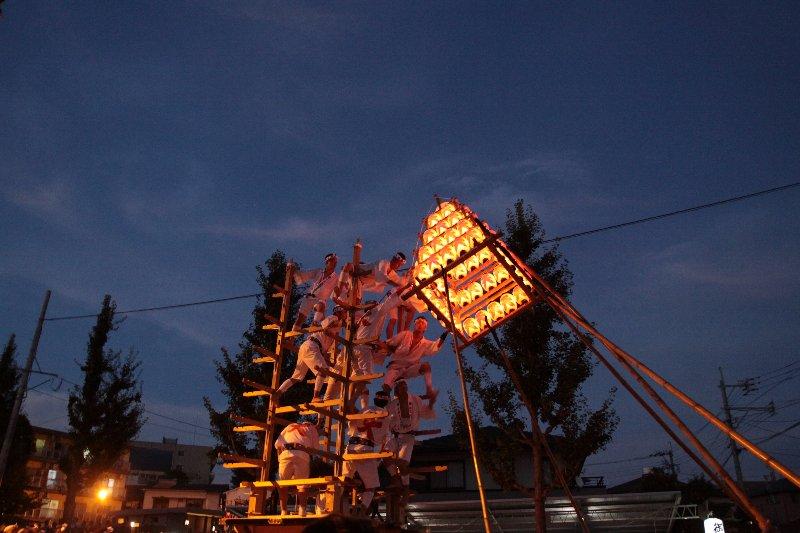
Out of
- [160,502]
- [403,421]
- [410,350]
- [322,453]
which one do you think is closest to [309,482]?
[322,453]

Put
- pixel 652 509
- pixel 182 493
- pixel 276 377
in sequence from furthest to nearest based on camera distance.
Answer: pixel 182 493 → pixel 652 509 → pixel 276 377

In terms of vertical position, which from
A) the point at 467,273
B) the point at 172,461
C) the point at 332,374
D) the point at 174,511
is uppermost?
the point at 172,461

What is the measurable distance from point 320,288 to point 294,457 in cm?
324

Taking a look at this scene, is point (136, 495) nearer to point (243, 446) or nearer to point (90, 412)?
point (90, 412)

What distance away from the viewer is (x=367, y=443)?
10.1 metres

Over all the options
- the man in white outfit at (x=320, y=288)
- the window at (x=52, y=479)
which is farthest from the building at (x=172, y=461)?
the man in white outfit at (x=320, y=288)

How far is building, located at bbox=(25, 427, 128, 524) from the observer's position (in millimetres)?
44125

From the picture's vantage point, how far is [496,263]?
9.55m

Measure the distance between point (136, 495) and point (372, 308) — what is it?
154 ft

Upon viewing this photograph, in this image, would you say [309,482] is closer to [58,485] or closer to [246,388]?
[246,388]

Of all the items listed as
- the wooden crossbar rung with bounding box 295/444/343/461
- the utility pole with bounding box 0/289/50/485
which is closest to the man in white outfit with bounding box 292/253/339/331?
the wooden crossbar rung with bounding box 295/444/343/461

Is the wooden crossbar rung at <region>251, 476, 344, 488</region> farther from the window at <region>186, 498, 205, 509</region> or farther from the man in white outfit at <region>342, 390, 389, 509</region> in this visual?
the window at <region>186, 498, 205, 509</region>

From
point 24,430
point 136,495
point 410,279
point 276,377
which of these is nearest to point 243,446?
point 276,377

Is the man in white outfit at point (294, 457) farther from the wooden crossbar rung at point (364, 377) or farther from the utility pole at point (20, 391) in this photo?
the utility pole at point (20, 391)
